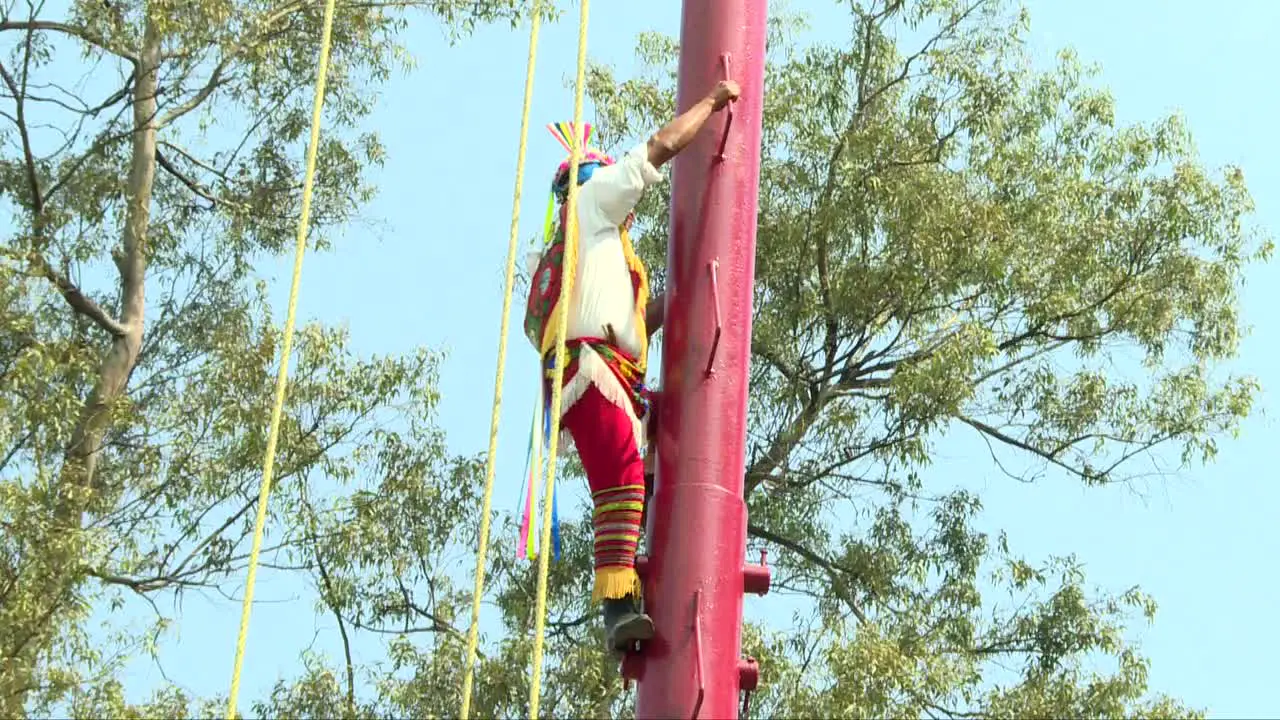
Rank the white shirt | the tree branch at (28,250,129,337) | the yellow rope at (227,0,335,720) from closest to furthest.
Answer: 1. the yellow rope at (227,0,335,720)
2. the white shirt
3. the tree branch at (28,250,129,337)

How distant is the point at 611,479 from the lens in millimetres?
4203

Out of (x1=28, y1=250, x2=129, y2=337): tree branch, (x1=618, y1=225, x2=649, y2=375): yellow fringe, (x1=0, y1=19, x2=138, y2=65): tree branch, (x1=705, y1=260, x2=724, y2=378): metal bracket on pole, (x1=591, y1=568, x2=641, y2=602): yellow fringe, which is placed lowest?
(x1=591, y1=568, x2=641, y2=602): yellow fringe

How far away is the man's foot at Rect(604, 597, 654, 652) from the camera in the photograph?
12.5ft

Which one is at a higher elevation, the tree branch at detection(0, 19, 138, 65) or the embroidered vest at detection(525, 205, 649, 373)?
the tree branch at detection(0, 19, 138, 65)

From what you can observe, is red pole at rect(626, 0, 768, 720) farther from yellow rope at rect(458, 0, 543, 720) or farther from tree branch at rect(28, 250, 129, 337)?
tree branch at rect(28, 250, 129, 337)

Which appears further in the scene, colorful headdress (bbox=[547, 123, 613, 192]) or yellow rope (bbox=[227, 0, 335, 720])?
colorful headdress (bbox=[547, 123, 613, 192])

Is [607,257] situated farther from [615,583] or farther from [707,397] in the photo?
[615,583]

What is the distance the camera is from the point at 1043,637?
437 inches

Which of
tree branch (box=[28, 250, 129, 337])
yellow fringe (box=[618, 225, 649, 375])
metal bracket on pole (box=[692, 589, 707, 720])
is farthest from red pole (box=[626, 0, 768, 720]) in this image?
tree branch (box=[28, 250, 129, 337])

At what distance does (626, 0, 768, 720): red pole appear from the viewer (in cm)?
381

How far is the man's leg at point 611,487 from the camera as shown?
4055 millimetres

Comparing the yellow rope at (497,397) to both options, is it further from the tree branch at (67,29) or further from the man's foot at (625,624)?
the tree branch at (67,29)

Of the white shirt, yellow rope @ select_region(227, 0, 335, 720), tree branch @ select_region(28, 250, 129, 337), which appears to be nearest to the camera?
yellow rope @ select_region(227, 0, 335, 720)

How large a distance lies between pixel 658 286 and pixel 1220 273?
11.2ft
